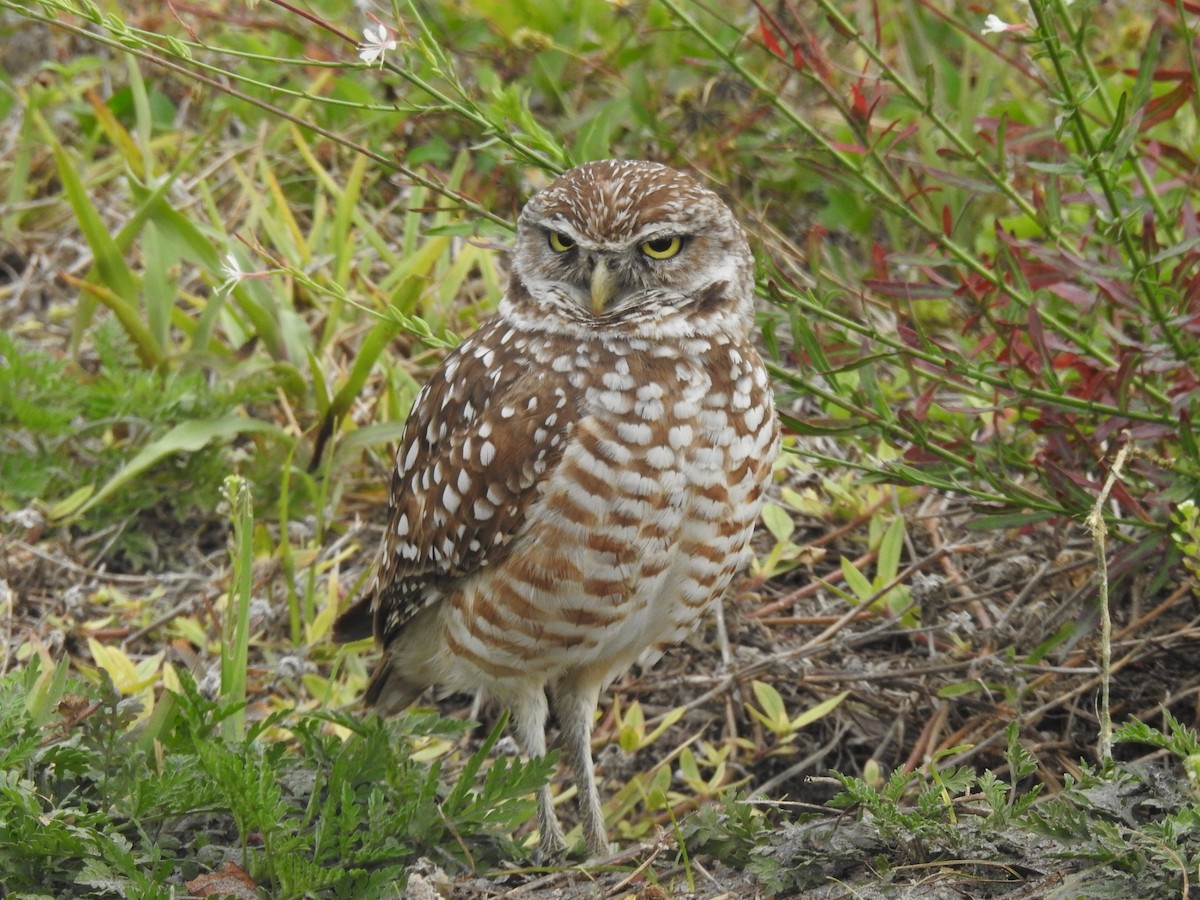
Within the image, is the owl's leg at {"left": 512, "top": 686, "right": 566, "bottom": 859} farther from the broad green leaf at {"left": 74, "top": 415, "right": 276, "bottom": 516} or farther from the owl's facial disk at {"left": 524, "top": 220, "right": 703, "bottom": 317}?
the broad green leaf at {"left": 74, "top": 415, "right": 276, "bottom": 516}

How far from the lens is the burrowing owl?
3385mm

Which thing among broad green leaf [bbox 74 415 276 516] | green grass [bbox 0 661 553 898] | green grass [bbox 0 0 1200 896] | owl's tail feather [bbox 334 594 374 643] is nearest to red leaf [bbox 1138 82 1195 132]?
green grass [bbox 0 0 1200 896]

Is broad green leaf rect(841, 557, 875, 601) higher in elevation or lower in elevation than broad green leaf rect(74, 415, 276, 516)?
lower

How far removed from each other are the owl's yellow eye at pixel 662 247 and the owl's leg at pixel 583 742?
1174 millimetres

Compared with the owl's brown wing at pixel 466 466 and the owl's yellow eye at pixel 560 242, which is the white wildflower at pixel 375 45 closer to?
the owl's yellow eye at pixel 560 242

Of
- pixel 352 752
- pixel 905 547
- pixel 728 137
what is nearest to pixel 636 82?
pixel 728 137

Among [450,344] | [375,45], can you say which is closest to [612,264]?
[450,344]

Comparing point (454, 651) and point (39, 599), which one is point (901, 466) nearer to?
point (454, 651)

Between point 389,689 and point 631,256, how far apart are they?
1.50 metres

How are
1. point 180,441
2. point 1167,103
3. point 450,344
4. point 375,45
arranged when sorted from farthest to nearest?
point 180,441 < point 450,344 < point 1167,103 < point 375,45

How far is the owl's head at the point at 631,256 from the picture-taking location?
3.44 m

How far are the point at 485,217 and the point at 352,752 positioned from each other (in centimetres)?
148

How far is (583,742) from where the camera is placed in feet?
12.8

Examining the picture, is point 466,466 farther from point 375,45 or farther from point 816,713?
point 816,713
